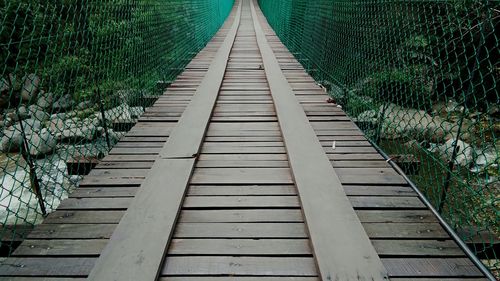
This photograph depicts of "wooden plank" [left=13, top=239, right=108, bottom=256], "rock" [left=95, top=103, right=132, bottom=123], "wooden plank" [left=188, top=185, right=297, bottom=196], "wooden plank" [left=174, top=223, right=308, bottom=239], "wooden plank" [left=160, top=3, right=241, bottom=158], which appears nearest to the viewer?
"wooden plank" [left=13, top=239, right=108, bottom=256]

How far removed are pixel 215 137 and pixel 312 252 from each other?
1.28 meters

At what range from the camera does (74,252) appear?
4.32ft

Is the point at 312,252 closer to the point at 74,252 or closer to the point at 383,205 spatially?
the point at 383,205

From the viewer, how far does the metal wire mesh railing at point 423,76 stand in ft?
5.74

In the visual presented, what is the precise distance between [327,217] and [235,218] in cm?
40

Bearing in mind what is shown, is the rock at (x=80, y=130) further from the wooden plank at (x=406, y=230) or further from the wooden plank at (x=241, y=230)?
the wooden plank at (x=406, y=230)

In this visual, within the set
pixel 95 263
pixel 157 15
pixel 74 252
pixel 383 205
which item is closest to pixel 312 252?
pixel 383 205

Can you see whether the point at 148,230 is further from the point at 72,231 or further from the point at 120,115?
the point at 120,115

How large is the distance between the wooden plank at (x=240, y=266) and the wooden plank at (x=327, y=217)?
75 millimetres

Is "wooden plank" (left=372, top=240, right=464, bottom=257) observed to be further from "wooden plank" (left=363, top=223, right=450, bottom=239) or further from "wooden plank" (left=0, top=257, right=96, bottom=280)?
"wooden plank" (left=0, top=257, right=96, bottom=280)

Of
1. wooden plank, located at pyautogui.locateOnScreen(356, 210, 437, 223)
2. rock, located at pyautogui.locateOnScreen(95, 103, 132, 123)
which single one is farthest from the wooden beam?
rock, located at pyautogui.locateOnScreen(95, 103, 132, 123)

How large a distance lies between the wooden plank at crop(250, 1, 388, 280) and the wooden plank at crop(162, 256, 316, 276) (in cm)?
8

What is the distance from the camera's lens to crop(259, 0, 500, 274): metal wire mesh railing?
5.74ft

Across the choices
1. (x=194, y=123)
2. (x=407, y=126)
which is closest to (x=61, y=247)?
(x=194, y=123)
